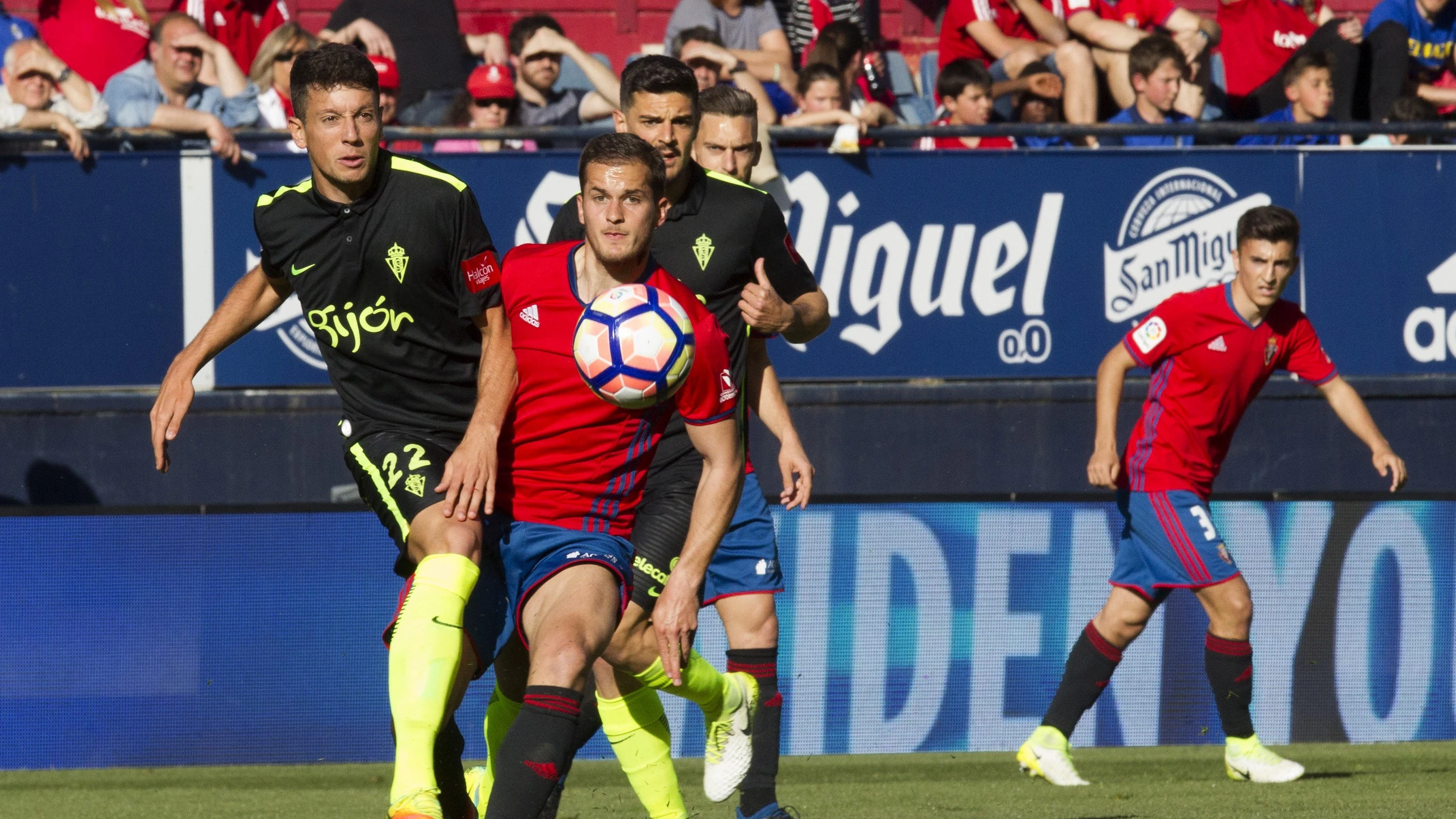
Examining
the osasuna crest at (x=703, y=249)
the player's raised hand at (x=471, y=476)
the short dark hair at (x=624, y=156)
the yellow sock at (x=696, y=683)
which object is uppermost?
the short dark hair at (x=624, y=156)

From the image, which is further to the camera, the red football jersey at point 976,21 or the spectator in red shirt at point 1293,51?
the red football jersey at point 976,21

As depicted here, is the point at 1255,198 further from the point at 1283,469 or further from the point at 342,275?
the point at 342,275

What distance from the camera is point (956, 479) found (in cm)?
945

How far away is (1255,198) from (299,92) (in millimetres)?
6511

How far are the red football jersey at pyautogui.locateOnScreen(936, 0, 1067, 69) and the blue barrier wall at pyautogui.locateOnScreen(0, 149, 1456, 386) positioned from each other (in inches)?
71.3

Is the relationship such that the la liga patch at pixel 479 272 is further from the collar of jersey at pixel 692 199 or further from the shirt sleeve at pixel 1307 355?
the shirt sleeve at pixel 1307 355

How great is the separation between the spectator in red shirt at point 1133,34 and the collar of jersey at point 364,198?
21.3ft

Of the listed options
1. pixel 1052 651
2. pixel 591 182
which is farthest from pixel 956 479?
pixel 591 182

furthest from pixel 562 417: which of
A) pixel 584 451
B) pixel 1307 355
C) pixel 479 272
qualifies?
pixel 1307 355

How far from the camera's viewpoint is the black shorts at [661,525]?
5012 mm

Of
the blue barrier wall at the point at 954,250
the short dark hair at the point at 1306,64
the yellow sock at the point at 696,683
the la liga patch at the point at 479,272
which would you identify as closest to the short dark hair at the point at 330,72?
the la liga patch at the point at 479,272

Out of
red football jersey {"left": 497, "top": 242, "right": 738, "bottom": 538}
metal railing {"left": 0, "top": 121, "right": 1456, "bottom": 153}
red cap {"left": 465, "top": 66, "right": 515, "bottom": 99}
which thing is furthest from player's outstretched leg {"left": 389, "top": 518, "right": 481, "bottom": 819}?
red cap {"left": 465, "top": 66, "right": 515, "bottom": 99}

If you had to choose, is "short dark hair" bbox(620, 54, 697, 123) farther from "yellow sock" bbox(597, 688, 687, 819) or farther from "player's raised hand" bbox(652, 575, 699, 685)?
"yellow sock" bbox(597, 688, 687, 819)

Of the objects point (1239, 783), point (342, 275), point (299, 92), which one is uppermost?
point (299, 92)
